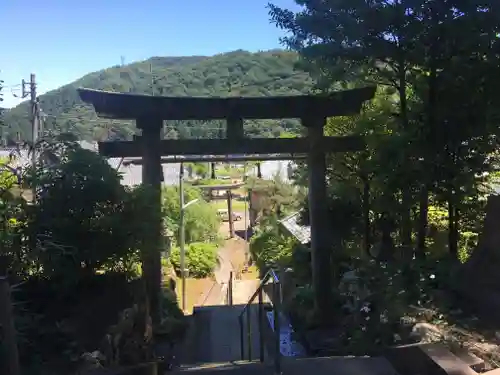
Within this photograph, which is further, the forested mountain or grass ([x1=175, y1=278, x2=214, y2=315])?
the forested mountain

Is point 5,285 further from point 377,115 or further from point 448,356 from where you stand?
point 377,115

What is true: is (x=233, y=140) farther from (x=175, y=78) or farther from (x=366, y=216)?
(x=175, y=78)

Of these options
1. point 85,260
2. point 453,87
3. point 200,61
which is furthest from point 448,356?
point 200,61

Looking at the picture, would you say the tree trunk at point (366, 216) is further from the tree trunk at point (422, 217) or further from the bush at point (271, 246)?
the bush at point (271, 246)

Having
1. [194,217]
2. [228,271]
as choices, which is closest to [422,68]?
[228,271]

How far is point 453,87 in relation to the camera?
22.4 ft

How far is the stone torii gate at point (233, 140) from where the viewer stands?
23.2 ft

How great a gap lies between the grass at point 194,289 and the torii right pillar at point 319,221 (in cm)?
1042

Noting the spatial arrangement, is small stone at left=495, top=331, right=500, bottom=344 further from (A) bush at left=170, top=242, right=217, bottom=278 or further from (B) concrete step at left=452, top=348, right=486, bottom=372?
(A) bush at left=170, top=242, right=217, bottom=278

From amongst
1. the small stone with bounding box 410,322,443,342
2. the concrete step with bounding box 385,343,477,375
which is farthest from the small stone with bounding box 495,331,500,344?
the concrete step with bounding box 385,343,477,375

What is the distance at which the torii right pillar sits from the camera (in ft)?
25.0

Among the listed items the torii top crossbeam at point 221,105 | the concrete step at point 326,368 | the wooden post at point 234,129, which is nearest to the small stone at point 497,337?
the concrete step at point 326,368

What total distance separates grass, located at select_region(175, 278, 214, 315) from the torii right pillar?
10.4m

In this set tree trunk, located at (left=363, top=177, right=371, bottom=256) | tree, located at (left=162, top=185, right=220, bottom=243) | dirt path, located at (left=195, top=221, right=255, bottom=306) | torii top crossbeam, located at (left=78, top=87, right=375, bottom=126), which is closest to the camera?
torii top crossbeam, located at (left=78, top=87, right=375, bottom=126)
